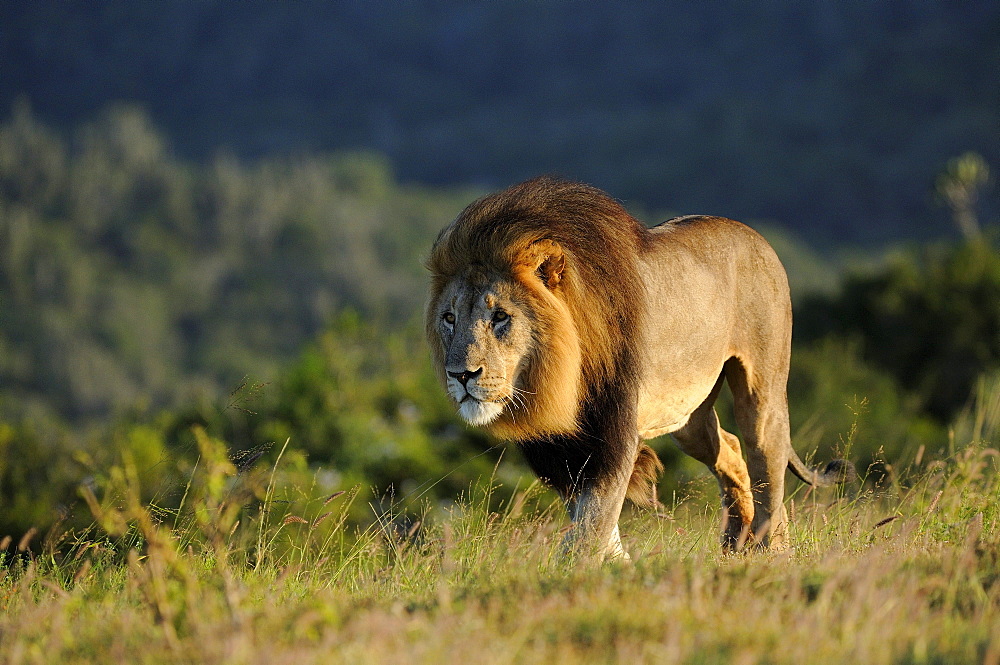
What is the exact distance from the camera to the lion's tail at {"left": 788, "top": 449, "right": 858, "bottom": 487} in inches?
232

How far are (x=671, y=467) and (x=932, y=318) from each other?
40.6ft

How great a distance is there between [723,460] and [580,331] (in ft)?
4.83

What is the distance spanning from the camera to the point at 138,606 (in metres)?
3.89

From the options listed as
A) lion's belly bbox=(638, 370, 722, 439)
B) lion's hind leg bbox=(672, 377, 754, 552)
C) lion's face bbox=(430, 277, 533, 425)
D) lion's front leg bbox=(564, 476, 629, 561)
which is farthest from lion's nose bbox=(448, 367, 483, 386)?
lion's hind leg bbox=(672, 377, 754, 552)

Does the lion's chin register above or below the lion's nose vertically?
below

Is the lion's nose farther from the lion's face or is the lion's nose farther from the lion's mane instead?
the lion's mane

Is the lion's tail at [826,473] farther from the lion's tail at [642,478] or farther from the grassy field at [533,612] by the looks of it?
the grassy field at [533,612]

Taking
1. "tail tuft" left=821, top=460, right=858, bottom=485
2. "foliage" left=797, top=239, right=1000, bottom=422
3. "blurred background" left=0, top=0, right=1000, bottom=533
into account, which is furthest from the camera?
"foliage" left=797, top=239, right=1000, bottom=422

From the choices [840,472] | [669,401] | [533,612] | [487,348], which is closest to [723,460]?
[840,472]

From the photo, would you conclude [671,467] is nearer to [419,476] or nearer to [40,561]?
[419,476]

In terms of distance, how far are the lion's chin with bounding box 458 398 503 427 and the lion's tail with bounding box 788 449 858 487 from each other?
80.6 inches

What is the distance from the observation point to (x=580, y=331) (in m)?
4.90

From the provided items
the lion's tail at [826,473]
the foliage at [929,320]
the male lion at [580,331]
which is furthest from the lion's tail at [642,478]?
the foliage at [929,320]

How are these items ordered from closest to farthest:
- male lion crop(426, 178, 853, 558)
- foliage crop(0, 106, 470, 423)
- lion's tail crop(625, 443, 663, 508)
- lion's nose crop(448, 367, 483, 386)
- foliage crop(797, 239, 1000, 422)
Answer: lion's nose crop(448, 367, 483, 386) → male lion crop(426, 178, 853, 558) → lion's tail crop(625, 443, 663, 508) → foliage crop(797, 239, 1000, 422) → foliage crop(0, 106, 470, 423)
